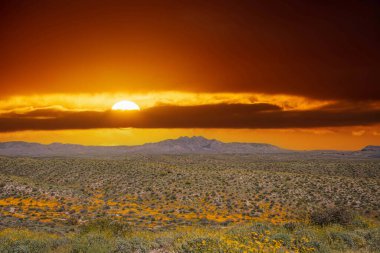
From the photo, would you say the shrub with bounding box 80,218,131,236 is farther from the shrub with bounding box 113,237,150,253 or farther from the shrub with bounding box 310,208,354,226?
the shrub with bounding box 310,208,354,226

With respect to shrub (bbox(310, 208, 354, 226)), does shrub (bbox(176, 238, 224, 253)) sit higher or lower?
higher

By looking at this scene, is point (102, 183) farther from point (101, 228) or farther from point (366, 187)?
point (366, 187)

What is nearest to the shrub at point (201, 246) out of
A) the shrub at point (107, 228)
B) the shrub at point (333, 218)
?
the shrub at point (107, 228)

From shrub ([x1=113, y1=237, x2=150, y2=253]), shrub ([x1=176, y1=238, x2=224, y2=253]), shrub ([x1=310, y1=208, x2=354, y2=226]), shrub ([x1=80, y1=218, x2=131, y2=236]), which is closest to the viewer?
shrub ([x1=176, y1=238, x2=224, y2=253])

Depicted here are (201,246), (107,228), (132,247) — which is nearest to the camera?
(201,246)

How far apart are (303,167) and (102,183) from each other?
4725cm

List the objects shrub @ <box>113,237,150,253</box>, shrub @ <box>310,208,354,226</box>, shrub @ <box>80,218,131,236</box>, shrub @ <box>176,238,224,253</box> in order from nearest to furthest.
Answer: shrub @ <box>176,238,224,253</box> < shrub @ <box>113,237,150,253</box> < shrub @ <box>80,218,131,236</box> < shrub @ <box>310,208,354,226</box>

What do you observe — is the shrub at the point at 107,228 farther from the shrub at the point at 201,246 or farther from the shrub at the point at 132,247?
the shrub at the point at 201,246

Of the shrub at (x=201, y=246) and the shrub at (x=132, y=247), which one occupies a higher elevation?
the shrub at (x=201, y=246)

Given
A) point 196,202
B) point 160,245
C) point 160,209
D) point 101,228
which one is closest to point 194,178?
point 196,202

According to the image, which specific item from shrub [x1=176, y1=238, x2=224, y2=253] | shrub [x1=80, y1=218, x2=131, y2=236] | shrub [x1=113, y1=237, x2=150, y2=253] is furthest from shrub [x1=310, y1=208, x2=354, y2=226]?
shrub [x1=113, y1=237, x2=150, y2=253]

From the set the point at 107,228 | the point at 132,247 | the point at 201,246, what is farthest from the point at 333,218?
the point at 107,228

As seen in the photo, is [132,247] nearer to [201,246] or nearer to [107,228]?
[201,246]

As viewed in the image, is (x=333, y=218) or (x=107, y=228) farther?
(x=333, y=218)
